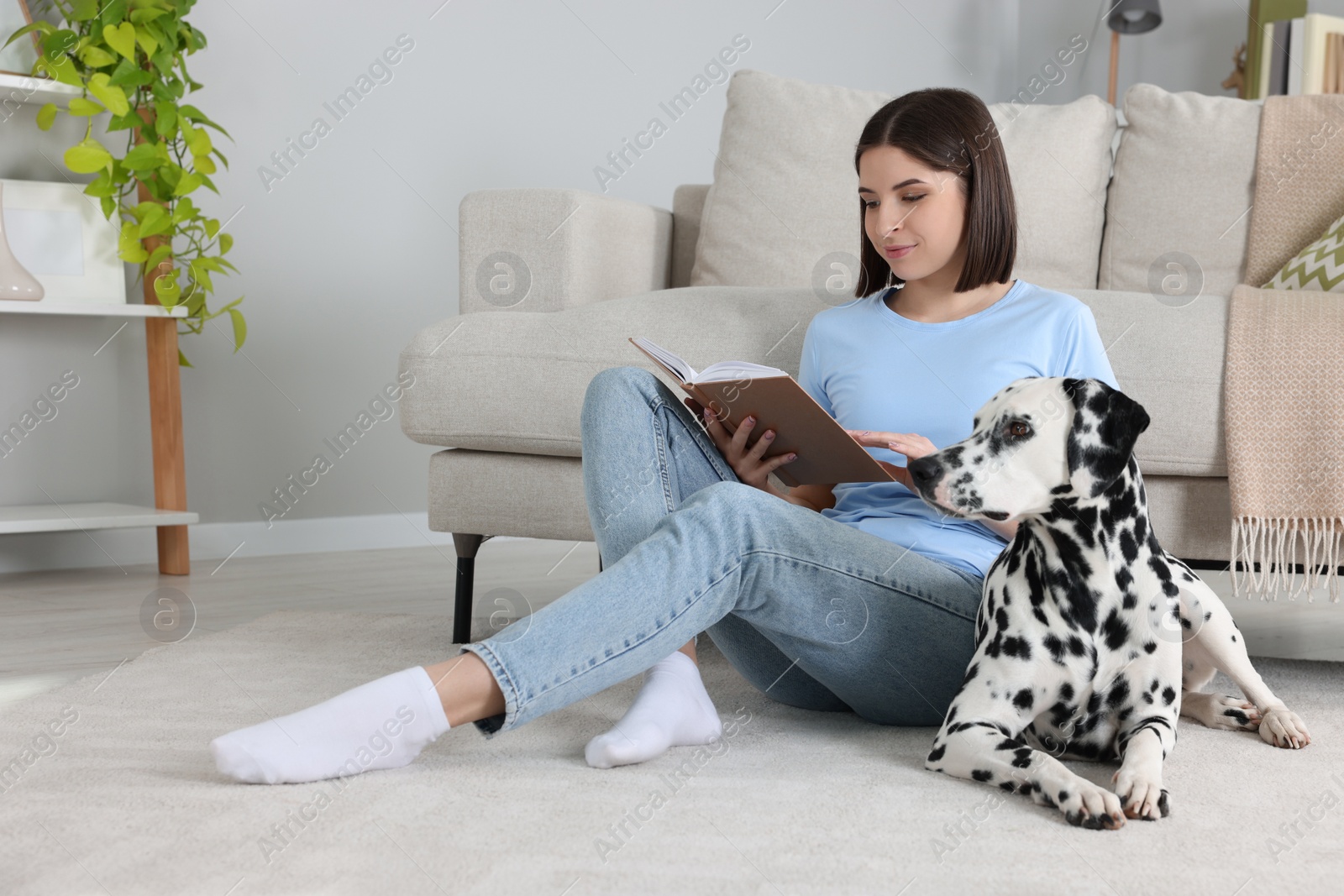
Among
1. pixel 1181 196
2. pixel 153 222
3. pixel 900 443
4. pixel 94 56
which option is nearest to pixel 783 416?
pixel 900 443

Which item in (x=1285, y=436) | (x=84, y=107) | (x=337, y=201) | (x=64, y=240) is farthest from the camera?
(x=337, y=201)

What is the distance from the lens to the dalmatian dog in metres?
1.08

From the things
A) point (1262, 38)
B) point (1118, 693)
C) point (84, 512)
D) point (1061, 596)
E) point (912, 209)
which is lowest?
point (84, 512)

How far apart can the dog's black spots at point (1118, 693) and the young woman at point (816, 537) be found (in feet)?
0.53

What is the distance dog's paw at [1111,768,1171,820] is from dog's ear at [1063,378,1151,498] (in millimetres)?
272

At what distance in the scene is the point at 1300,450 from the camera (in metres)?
1.52

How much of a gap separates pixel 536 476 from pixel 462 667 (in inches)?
31.1

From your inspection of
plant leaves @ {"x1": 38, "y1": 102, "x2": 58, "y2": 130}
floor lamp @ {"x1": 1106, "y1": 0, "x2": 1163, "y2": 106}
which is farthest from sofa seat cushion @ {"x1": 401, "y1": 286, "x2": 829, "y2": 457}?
floor lamp @ {"x1": 1106, "y1": 0, "x2": 1163, "y2": 106}

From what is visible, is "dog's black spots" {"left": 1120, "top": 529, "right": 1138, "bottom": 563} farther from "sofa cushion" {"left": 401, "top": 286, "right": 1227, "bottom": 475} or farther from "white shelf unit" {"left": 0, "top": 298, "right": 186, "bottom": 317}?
"white shelf unit" {"left": 0, "top": 298, "right": 186, "bottom": 317}

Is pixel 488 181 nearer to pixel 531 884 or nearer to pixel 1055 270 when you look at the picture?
pixel 1055 270

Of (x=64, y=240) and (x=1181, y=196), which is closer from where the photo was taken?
(x=1181, y=196)

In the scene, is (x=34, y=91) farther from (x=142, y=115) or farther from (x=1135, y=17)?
(x=1135, y=17)

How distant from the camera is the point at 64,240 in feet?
8.88

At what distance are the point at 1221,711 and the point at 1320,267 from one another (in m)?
0.93
